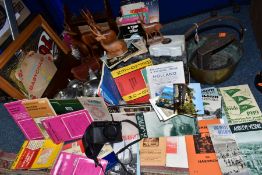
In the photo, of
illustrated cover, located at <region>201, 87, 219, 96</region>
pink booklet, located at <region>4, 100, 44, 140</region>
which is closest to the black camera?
pink booklet, located at <region>4, 100, 44, 140</region>

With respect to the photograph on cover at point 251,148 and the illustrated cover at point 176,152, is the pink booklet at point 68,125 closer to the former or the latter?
the illustrated cover at point 176,152

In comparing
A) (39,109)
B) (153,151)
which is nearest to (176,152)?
(153,151)

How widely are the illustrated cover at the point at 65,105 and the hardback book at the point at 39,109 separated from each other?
0.8 inches

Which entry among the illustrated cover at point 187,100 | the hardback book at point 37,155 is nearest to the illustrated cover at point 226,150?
the illustrated cover at point 187,100

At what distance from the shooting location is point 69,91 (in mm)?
1558

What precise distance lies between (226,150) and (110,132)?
53 centimetres

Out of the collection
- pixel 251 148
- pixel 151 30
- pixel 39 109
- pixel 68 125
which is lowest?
pixel 251 148

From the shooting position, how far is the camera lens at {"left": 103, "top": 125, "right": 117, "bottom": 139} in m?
1.36

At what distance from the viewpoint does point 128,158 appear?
1368 millimetres

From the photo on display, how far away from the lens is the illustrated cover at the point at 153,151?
132 centimetres

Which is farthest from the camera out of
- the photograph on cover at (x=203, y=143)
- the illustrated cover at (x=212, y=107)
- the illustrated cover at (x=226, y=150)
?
the illustrated cover at (x=212, y=107)

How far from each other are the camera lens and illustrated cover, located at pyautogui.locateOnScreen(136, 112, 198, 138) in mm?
121

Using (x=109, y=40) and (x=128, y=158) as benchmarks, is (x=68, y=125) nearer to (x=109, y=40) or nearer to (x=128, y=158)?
(x=128, y=158)

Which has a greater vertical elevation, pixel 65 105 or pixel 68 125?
pixel 65 105
